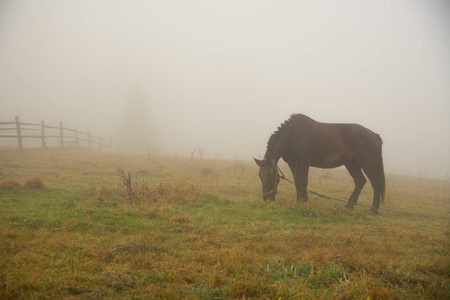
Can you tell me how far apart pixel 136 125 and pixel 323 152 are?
3776 cm

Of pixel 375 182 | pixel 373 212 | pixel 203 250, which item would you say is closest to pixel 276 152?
pixel 375 182

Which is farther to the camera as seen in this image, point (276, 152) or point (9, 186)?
point (276, 152)

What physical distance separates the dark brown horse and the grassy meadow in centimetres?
104

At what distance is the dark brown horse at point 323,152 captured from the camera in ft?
26.9

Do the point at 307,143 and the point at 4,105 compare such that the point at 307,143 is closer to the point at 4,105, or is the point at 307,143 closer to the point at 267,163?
the point at 267,163

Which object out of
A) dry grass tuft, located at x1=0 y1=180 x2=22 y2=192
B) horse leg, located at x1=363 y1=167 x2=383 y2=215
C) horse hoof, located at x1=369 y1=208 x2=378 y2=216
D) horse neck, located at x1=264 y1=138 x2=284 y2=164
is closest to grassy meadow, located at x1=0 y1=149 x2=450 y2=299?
dry grass tuft, located at x1=0 y1=180 x2=22 y2=192

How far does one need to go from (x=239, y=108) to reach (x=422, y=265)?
300 ft

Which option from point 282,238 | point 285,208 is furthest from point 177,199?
point 282,238

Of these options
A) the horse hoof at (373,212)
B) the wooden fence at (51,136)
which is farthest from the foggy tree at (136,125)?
the horse hoof at (373,212)

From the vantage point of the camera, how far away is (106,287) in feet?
8.41

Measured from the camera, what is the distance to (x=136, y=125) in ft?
134

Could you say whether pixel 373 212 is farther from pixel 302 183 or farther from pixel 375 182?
pixel 302 183

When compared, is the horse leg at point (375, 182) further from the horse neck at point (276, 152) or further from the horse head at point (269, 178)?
the horse head at point (269, 178)

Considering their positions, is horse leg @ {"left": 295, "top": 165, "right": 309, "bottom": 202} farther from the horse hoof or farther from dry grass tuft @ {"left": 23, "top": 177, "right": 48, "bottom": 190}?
dry grass tuft @ {"left": 23, "top": 177, "right": 48, "bottom": 190}
